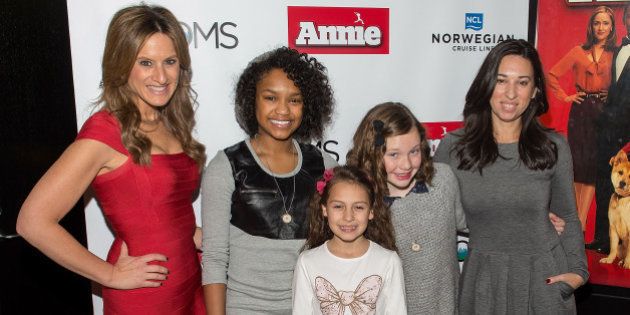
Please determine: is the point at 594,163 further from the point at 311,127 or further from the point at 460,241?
the point at 311,127

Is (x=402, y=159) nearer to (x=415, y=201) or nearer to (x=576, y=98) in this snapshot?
(x=415, y=201)

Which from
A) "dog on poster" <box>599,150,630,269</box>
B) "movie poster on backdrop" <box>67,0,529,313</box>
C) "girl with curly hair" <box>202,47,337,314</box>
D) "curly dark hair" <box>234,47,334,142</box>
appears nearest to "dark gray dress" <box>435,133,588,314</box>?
"curly dark hair" <box>234,47,334,142</box>

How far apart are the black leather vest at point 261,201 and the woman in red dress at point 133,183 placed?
0.65ft

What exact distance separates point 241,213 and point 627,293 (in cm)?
272

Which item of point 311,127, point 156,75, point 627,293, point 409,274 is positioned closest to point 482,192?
point 409,274

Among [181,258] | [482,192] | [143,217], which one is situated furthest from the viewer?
[482,192]

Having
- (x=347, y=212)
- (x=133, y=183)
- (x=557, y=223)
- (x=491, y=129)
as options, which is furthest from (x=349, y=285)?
(x=557, y=223)

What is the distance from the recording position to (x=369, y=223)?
85.4 inches

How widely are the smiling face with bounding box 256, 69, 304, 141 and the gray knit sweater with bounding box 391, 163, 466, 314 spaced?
1.83ft

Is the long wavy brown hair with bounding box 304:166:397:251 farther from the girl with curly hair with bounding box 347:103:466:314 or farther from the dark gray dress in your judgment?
the dark gray dress

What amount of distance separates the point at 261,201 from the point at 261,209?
0.03 m

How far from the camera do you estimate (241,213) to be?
2104 mm

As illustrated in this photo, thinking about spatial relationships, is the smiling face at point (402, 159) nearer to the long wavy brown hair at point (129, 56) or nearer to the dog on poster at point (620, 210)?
the long wavy brown hair at point (129, 56)

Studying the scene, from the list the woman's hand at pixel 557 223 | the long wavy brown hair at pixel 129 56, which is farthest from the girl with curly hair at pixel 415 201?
the long wavy brown hair at pixel 129 56
